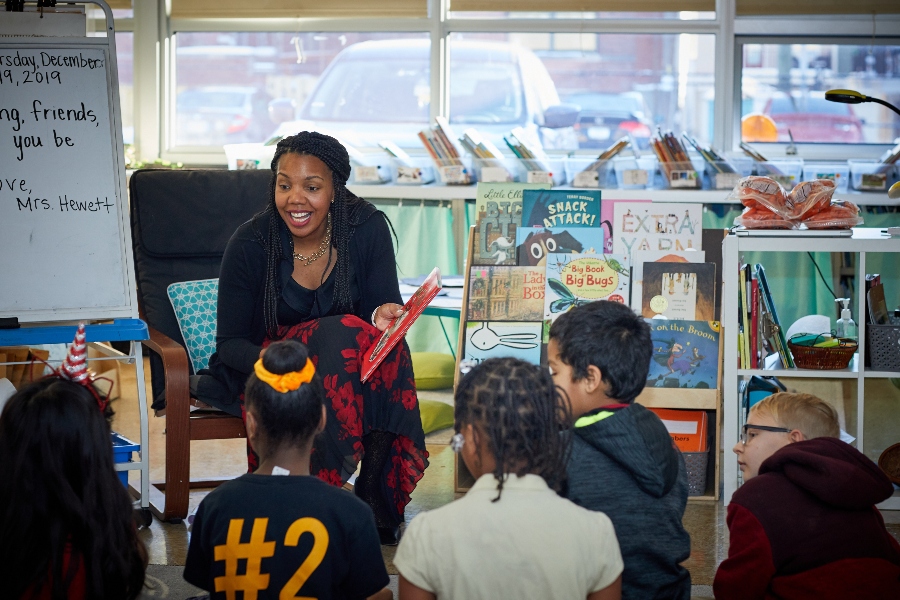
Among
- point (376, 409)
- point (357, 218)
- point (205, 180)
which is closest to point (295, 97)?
point (205, 180)

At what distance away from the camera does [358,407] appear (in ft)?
7.77

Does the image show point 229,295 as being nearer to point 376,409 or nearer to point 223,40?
point 376,409

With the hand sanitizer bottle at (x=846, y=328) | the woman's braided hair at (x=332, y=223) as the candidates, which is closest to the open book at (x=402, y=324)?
the woman's braided hair at (x=332, y=223)

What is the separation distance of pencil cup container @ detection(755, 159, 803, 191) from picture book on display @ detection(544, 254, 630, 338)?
185cm

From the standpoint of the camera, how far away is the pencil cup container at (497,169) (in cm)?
449

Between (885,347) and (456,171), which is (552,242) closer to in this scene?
(885,347)

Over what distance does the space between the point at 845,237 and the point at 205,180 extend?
6.35 feet

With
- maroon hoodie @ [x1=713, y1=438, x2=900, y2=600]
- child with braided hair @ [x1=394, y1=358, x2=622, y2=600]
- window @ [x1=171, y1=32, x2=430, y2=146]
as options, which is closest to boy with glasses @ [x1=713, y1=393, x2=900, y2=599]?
maroon hoodie @ [x1=713, y1=438, x2=900, y2=600]

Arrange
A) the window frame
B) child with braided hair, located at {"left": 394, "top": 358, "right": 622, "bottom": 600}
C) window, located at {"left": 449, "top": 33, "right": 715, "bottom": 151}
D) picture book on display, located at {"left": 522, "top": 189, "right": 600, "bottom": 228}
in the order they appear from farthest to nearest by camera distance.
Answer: window, located at {"left": 449, "top": 33, "right": 715, "bottom": 151}
the window frame
picture book on display, located at {"left": 522, "top": 189, "right": 600, "bottom": 228}
child with braided hair, located at {"left": 394, "top": 358, "right": 622, "bottom": 600}

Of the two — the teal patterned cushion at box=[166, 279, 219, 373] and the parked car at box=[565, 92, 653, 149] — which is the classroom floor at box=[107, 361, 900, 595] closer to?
the teal patterned cushion at box=[166, 279, 219, 373]

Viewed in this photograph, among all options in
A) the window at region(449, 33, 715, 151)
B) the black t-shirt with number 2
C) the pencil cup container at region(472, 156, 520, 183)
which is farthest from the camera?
the window at region(449, 33, 715, 151)

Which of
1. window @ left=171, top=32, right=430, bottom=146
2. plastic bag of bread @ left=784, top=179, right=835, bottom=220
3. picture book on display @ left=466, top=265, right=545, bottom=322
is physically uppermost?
window @ left=171, top=32, right=430, bottom=146

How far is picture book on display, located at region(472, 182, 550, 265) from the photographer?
2.98m

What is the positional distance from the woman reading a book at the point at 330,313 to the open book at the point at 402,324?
0.06 meters
